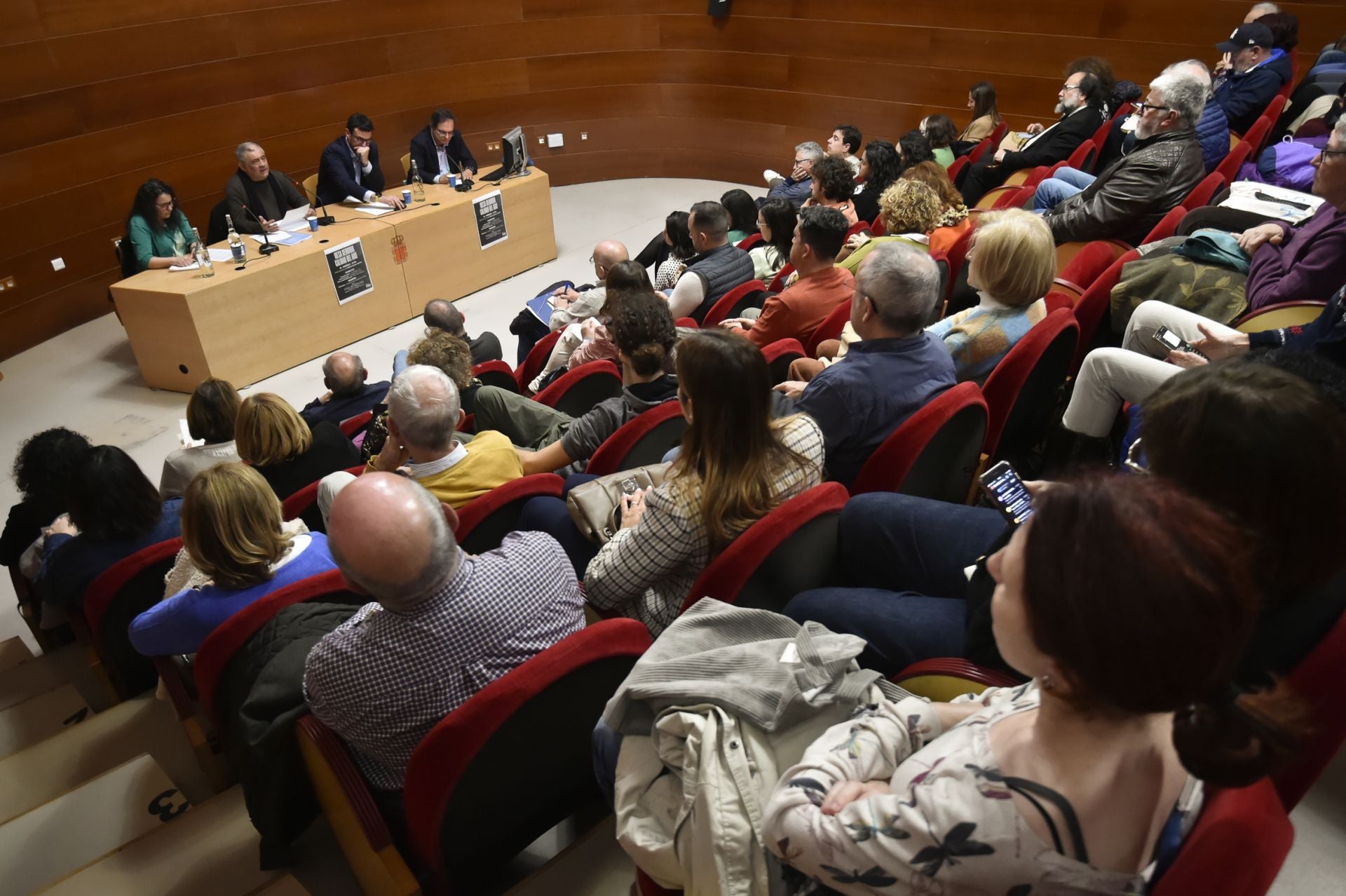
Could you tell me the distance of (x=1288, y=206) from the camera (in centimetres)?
312

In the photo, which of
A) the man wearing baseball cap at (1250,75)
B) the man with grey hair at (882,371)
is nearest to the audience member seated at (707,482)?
the man with grey hair at (882,371)

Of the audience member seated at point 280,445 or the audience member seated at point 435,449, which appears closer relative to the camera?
the audience member seated at point 435,449

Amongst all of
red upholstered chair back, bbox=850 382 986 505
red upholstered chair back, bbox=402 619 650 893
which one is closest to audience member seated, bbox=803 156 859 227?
red upholstered chair back, bbox=850 382 986 505

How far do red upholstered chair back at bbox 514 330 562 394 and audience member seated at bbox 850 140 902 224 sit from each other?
223cm

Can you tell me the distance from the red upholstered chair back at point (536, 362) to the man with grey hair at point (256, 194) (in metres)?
2.48

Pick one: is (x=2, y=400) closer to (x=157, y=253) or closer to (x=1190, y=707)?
(x=157, y=253)

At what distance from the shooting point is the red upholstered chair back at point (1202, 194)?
354cm

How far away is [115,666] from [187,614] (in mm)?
835

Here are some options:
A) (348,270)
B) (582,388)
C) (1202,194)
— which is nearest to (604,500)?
(582,388)

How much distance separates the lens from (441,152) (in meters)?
6.65

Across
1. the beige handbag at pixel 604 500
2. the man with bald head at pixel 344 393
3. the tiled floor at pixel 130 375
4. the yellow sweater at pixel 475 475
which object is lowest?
the tiled floor at pixel 130 375

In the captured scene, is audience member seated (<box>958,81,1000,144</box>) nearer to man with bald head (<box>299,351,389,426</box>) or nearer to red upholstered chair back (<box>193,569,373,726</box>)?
man with bald head (<box>299,351,389,426</box>)

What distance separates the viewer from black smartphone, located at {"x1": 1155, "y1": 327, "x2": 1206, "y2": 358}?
93.0 inches

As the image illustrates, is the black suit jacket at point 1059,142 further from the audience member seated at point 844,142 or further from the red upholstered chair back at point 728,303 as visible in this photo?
the red upholstered chair back at point 728,303
